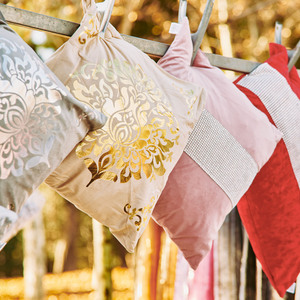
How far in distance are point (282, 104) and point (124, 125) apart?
427 mm

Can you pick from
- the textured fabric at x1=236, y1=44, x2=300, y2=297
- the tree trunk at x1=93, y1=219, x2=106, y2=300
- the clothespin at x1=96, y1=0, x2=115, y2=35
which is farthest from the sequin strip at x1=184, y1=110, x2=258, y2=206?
the tree trunk at x1=93, y1=219, x2=106, y2=300

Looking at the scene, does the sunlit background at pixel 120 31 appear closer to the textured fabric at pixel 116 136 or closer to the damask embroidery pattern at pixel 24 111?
the textured fabric at pixel 116 136

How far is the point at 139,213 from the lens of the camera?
0.64 metres

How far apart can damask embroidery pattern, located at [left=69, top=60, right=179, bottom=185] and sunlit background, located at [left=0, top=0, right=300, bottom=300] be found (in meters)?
1.55

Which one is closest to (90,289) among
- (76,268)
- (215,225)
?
(76,268)

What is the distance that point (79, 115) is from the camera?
0.55 metres

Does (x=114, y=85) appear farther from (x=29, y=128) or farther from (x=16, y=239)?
(x=16, y=239)

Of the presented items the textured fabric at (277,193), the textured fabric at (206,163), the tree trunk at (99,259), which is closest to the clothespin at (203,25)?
the textured fabric at (206,163)

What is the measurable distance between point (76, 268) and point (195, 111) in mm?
2618

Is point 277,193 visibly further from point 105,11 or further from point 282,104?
point 105,11

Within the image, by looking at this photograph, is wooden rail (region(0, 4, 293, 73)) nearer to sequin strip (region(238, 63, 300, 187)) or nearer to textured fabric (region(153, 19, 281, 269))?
textured fabric (region(153, 19, 281, 269))

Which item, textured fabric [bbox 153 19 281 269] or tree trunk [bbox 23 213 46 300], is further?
tree trunk [bbox 23 213 46 300]

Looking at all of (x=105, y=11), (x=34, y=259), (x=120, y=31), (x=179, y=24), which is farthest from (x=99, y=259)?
(x=105, y=11)

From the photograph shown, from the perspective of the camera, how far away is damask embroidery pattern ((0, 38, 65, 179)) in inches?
19.6
